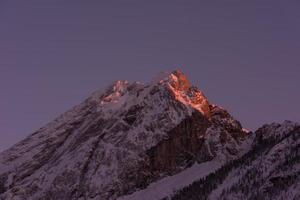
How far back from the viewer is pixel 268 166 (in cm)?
19788

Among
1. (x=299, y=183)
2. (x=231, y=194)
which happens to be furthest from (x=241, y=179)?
(x=299, y=183)

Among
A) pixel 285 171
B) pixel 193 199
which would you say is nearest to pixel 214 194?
pixel 193 199

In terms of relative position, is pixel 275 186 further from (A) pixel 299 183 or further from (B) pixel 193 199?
(B) pixel 193 199

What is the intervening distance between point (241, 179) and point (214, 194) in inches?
277

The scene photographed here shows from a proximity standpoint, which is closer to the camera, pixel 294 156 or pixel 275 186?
pixel 275 186

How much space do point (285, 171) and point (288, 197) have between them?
1802cm

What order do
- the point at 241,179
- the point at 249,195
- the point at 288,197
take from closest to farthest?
the point at 288,197 < the point at 249,195 < the point at 241,179

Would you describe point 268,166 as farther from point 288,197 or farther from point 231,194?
point 288,197

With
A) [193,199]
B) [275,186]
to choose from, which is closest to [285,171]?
[275,186]

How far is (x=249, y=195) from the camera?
18138 cm

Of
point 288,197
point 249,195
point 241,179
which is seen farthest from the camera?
point 241,179

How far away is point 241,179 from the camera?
637 feet

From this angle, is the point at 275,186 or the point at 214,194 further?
the point at 214,194

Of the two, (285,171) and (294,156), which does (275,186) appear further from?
(294,156)
